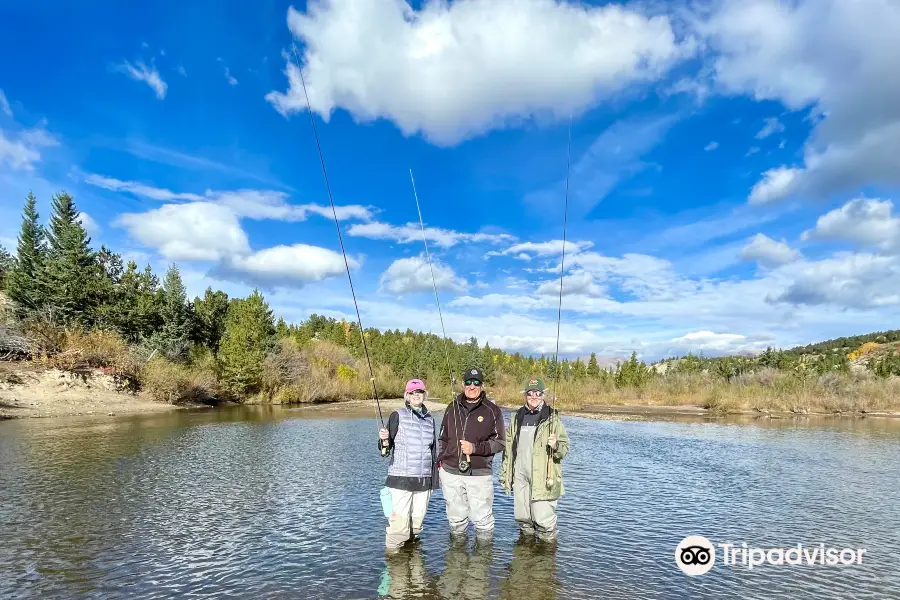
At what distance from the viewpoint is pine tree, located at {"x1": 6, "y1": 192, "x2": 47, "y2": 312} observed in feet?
175

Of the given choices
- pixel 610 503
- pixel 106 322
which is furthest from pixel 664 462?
pixel 106 322

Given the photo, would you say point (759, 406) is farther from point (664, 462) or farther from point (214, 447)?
point (214, 447)

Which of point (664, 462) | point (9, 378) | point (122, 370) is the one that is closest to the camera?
point (664, 462)

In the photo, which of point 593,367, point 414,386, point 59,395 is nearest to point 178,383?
point 59,395

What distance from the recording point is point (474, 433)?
27.8ft

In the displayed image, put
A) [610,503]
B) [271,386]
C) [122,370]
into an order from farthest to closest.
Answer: [271,386] < [122,370] < [610,503]

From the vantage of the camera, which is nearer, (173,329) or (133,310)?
(133,310)

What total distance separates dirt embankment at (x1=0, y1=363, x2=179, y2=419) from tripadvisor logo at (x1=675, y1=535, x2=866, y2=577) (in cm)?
3784

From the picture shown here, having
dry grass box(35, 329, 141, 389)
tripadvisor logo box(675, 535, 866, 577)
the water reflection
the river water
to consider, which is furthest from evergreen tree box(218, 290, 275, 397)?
tripadvisor logo box(675, 535, 866, 577)

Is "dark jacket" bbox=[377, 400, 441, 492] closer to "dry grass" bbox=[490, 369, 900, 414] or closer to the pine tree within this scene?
"dry grass" bbox=[490, 369, 900, 414]

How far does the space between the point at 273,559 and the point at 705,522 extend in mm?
9539

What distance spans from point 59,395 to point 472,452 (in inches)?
1692

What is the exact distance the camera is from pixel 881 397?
60812 mm

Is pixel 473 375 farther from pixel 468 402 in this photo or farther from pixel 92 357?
pixel 92 357
